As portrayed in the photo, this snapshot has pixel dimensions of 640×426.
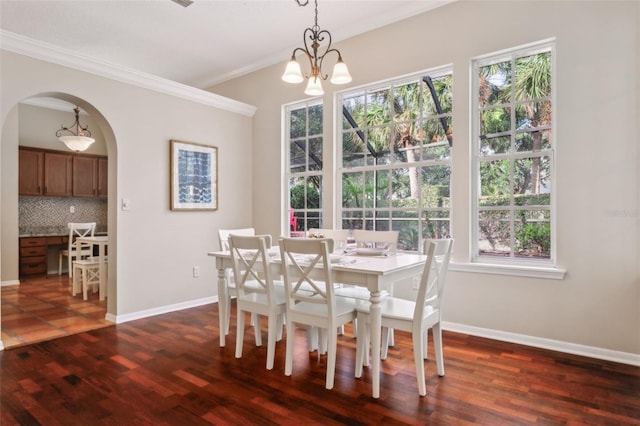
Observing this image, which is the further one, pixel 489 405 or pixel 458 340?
pixel 458 340

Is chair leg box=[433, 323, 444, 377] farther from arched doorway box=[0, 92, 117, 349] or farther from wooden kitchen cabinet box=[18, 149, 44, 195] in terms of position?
wooden kitchen cabinet box=[18, 149, 44, 195]

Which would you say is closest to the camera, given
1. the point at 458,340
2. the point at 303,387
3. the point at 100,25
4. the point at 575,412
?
the point at 575,412

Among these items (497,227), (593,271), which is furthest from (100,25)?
(593,271)

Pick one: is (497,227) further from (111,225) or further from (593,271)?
(111,225)

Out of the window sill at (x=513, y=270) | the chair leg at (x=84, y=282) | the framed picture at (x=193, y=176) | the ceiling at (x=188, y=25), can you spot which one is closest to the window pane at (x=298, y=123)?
the ceiling at (x=188, y=25)

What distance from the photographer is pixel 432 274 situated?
2479 millimetres

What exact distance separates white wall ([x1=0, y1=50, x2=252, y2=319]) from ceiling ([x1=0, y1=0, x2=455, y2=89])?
311 millimetres

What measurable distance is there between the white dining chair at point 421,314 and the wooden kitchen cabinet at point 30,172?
6.37m

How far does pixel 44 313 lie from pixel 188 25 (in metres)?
3.47

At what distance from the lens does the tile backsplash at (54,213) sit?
6547 mm

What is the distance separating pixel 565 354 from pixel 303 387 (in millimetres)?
2056

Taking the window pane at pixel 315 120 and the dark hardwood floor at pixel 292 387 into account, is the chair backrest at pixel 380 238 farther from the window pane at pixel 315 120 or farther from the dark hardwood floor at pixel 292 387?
the window pane at pixel 315 120

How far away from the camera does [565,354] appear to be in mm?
2947

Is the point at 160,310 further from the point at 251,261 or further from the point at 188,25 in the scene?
the point at 188,25
